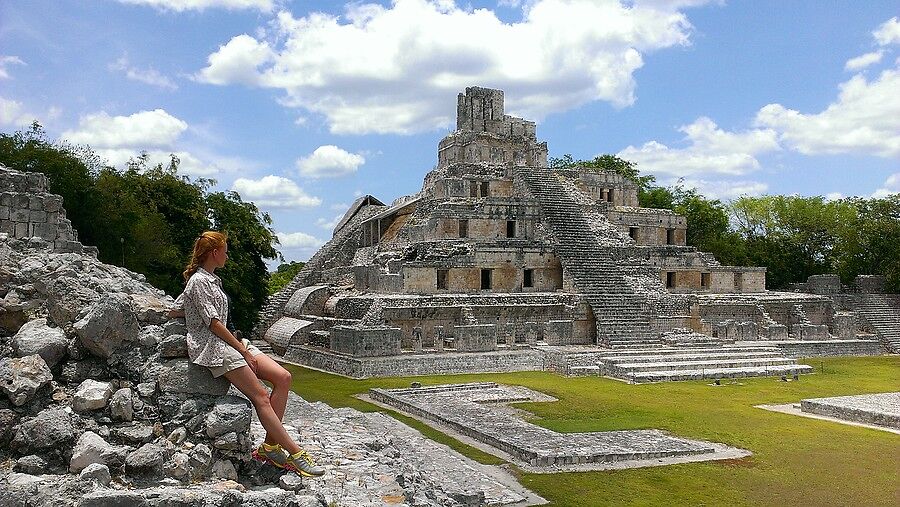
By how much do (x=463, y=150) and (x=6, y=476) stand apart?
30.6 metres

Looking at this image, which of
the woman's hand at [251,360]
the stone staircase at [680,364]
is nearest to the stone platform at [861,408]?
the stone staircase at [680,364]

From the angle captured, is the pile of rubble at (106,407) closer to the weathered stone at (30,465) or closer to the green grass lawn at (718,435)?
the weathered stone at (30,465)

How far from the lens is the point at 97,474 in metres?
5.68

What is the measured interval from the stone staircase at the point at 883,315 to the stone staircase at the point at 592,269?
1194cm

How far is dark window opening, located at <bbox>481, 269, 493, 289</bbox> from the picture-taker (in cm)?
2861

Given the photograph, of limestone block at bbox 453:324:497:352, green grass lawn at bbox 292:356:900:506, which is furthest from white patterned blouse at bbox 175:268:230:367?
limestone block at bbox 453:324:497:352

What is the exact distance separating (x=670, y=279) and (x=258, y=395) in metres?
28.4

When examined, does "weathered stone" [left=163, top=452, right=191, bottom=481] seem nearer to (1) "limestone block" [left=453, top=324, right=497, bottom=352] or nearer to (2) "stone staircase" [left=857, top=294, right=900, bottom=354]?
(1) "limestone block" [left=453, top=324, right=497, bottom=352]

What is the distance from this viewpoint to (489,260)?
28.4 meters

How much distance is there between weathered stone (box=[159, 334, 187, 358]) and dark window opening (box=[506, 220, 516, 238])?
971 inches

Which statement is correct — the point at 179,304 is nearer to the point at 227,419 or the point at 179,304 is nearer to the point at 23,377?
the point at 227,419

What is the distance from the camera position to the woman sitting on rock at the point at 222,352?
6.27m

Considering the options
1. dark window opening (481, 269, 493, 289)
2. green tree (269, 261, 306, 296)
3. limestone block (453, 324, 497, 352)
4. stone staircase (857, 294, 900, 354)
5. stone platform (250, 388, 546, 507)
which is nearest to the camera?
stone platform (250, 388, 546, 507)

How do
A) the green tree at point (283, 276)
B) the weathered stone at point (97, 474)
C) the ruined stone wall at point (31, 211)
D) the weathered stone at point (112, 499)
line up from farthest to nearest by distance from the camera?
the green tree at point (283, 276), the ruined stone wall at point (31, 211), the weathered stone at point (97, 474), the weathered stone at point (112, 499)
